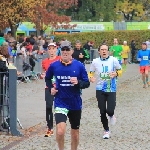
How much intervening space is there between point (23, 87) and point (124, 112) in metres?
7.69

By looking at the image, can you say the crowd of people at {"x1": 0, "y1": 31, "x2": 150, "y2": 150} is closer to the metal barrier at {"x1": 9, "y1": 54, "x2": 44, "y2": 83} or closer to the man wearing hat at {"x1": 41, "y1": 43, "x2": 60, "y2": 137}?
the man wearing hat at {"x1": 41, "y1": 43, "x2": 60, "y2": 137}

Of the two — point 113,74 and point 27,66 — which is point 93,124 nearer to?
point 113,74

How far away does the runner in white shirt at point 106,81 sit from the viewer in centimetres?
1139

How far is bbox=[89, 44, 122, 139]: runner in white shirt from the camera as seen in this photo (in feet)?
37.4

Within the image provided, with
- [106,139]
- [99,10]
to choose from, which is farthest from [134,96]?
[99,10]

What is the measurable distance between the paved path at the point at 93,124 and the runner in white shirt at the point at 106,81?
527 mm

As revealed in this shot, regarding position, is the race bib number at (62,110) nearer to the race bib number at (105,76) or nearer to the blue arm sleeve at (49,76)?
the blue arm sleeve at (49,76)

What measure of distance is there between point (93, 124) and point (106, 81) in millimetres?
1831

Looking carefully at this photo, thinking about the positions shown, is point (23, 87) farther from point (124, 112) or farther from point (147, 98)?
point (124, 112)

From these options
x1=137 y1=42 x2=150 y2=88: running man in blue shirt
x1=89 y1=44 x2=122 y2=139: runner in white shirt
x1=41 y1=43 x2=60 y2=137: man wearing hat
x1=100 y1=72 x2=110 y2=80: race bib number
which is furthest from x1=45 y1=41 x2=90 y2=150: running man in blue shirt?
x1=137 y1=42 x2=150 y2=88: running man in blue shirt

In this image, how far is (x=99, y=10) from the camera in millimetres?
63562

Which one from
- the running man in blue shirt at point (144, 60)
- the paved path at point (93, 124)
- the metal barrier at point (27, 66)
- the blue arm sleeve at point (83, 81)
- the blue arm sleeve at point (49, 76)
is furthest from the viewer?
the metal barrier at point (27, 66)

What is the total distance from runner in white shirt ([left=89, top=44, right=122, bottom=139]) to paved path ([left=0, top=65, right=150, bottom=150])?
1.73 feet

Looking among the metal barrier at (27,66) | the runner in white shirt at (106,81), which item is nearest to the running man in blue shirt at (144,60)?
the metal barrier at (27,66)
